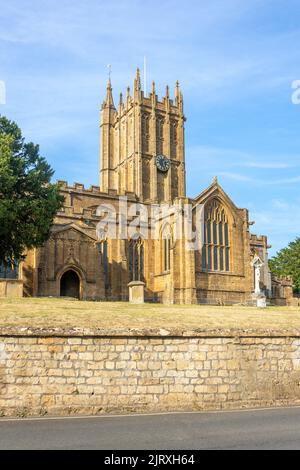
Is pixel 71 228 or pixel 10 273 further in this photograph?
pixel 71 228

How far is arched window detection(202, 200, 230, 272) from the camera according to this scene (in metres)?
45.3

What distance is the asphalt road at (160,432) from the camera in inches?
351

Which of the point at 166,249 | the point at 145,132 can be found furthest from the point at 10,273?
the point at 145,132

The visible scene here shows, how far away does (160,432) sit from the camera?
1012cm

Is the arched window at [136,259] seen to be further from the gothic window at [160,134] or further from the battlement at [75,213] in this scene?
the gothic window at [160,134]

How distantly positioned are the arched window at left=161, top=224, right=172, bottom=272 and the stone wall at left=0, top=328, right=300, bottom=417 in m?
30.5

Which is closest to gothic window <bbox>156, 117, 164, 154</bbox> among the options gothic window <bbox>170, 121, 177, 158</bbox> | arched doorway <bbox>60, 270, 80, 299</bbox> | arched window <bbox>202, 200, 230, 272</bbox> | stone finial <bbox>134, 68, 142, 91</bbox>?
gothic window <bbox>170, 121, 177, 158</bbox>

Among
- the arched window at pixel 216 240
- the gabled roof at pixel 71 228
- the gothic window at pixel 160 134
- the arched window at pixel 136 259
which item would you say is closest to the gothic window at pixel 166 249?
the arched window at pixel 136 259

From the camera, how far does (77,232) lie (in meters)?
40.5

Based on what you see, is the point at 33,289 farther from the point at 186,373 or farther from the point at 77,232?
the point at 186,373

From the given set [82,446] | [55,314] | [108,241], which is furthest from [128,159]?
[82,446]

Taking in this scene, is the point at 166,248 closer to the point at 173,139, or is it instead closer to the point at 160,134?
the point at 160,134

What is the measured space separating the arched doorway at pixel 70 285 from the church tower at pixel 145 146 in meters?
25.3

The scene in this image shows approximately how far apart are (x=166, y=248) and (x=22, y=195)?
62.1 feet
